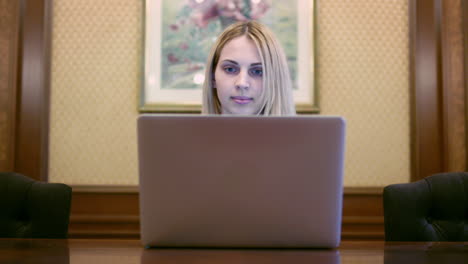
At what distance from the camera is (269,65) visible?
5.54 feet

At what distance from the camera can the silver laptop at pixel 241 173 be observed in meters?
0.84

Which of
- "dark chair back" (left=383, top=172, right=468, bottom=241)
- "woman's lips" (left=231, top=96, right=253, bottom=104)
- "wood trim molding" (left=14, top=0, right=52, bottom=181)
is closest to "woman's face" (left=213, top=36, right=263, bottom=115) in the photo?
"woman's lips" (left=231, top=96, right=253, bottom=104)

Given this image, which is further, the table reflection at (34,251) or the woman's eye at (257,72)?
the woman's eye at (257,72)

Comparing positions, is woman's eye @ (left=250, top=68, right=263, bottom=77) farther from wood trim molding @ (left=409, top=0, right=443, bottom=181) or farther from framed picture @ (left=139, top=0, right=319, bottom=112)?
wood trim molding @ (left=409, top=0, right=443, bottom=181)

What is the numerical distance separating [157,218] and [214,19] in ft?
6.75

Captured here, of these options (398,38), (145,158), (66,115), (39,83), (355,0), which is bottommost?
(145,158)

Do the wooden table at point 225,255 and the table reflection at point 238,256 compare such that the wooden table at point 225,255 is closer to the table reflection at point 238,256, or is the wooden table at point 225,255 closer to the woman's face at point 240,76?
the table reflection at point 238,256

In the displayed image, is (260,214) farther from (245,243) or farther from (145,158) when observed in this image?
(145,158)

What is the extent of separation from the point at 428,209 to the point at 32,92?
216 cm

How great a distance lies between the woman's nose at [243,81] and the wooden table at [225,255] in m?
0.80

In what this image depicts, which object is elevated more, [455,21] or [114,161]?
[455,21]

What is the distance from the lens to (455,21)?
2.72 m

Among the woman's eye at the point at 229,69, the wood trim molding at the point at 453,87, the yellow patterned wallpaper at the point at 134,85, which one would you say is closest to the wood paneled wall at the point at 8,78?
the yellow patterned wallpaper at the point at 134,85

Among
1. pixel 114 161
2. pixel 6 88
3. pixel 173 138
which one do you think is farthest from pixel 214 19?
pixel 173 138
